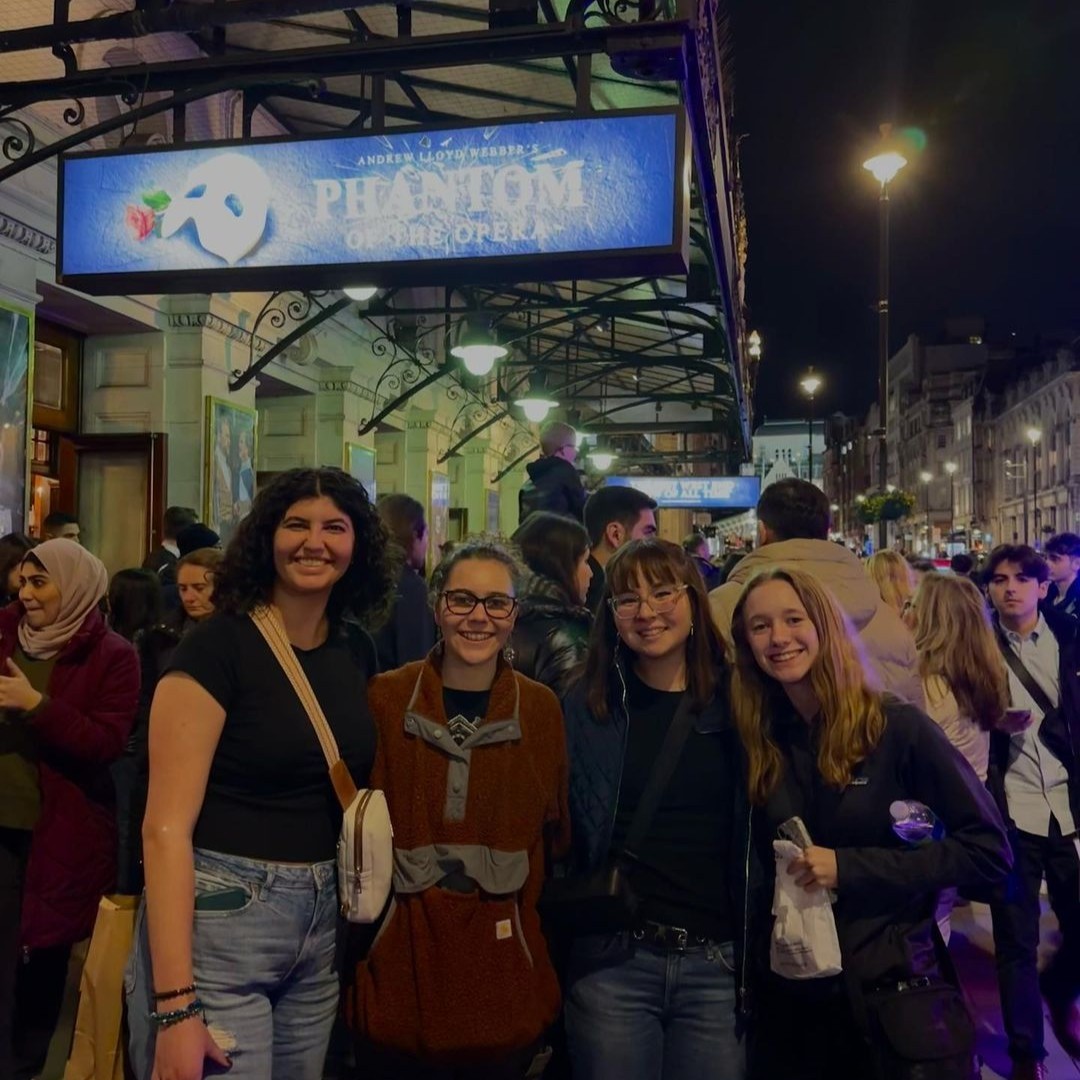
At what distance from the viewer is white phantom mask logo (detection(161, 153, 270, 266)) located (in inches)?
187

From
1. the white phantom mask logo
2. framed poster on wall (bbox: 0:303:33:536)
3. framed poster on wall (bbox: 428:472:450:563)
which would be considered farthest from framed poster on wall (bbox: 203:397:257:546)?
framed poster on wall (bbox: 428:472:450:563)

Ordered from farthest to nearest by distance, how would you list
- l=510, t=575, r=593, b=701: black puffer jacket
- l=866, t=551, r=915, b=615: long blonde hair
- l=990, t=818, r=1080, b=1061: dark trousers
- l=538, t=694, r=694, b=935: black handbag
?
1. l=866, t=551, r=915, b=615: long blonde hair
2. l=990, t=818, r=1080, b=1061: dark trousers
3. l=510, t=575, r=593, b=701: black puffer jacket
4. l=538, t=694, r=694, b=935: black handbag

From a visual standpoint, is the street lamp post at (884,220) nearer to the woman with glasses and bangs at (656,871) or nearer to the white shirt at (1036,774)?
the white shirt at (1036,774)

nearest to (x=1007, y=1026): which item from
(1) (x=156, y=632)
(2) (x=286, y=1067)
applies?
(2) (x=286, y=1067)

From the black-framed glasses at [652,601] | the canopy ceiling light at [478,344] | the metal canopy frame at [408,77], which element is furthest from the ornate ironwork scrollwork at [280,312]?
the black-framed glasses at [652,601]

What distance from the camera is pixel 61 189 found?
16.1 feet

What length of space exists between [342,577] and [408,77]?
5.49 metres

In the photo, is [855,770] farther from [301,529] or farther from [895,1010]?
[301,529]

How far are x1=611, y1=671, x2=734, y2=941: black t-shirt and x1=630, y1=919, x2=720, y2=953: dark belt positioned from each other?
0.04ft

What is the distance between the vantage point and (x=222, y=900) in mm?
2215

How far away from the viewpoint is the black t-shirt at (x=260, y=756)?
88.4 inches

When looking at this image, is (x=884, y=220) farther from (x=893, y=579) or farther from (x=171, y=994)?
(x=171, y=994)

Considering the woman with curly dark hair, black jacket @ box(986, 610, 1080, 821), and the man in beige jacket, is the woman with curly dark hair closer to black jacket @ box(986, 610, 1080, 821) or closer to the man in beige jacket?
the man in beige jacket

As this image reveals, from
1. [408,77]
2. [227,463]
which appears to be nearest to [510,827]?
[408,77]
